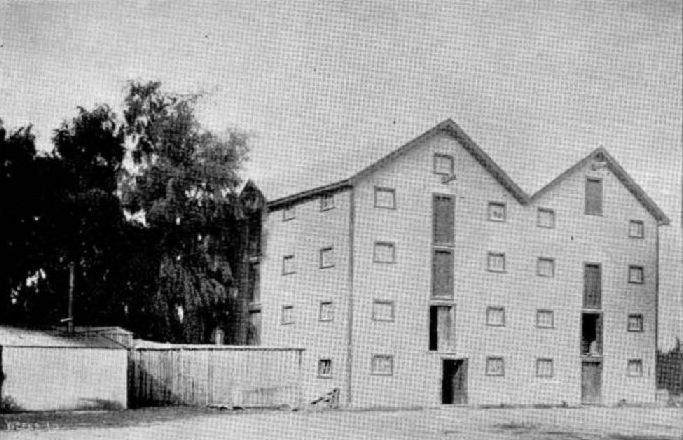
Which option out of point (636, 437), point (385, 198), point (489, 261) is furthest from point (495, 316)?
point (636, 437)

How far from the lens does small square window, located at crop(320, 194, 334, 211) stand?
26.0 metres

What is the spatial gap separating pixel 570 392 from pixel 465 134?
8.37 meters

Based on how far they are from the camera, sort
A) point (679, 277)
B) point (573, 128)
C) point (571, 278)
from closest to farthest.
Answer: point (573, 128) → point (679, 277) → point (571, 278)

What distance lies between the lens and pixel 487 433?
632 inches

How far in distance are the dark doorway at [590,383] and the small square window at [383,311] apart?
6.64 metres

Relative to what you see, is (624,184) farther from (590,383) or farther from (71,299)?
(71,299)

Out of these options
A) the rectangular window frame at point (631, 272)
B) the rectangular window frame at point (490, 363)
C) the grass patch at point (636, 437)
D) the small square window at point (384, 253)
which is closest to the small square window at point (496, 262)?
the rectangular window frame at point (490, 363)

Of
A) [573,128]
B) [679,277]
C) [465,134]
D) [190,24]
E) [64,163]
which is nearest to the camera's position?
[190,24]

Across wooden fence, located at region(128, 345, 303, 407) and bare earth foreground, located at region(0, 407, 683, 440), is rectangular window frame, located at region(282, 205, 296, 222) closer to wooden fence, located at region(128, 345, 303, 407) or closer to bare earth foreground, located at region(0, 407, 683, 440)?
wooden fence, located at region(128, 345, 303, 407)

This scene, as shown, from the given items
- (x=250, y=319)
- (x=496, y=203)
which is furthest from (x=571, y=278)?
(x=250, y=319)

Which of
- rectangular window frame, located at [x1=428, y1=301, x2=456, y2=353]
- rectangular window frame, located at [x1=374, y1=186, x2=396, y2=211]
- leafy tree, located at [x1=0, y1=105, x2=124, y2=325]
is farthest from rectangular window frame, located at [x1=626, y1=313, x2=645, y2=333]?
leafy tree, located at [x1=0, y1=105, x2=124, y2=325]

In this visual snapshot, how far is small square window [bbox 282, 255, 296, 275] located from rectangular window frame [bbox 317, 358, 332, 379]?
9.71 ft

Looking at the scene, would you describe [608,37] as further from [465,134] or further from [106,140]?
[106,140]

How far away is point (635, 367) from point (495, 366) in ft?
16.7
